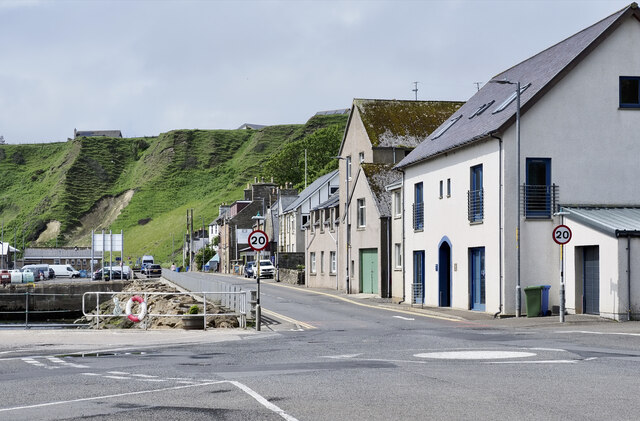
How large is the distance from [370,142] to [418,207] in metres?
15.3

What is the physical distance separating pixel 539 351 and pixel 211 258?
11399cm

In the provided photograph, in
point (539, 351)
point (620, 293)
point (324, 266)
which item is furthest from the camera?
point (324, 266)

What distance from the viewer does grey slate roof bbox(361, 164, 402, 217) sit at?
50.3m

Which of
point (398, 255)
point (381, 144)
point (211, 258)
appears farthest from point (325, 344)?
point (211, 258)

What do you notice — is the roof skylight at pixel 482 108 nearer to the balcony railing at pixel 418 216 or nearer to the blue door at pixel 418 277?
the balcony railing at pixel 418 216

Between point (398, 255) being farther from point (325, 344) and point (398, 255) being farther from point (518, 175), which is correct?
point (325, 344)

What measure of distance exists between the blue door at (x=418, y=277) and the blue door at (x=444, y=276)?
7.35 feet

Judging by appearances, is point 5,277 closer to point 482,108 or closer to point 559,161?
point 482,108

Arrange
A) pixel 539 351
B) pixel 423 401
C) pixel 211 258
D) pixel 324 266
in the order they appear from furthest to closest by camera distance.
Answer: pixel 211 258, pixel 324 266, pixel 539 351, pixel 423 401

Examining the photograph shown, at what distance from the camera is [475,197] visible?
110 feet

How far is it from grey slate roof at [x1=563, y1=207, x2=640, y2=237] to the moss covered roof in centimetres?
2589

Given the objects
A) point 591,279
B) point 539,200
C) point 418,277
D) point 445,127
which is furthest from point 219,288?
point 591,279

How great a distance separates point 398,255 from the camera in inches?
1853

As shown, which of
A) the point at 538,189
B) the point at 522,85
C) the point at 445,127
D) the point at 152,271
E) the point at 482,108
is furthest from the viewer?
the point at 152,271
